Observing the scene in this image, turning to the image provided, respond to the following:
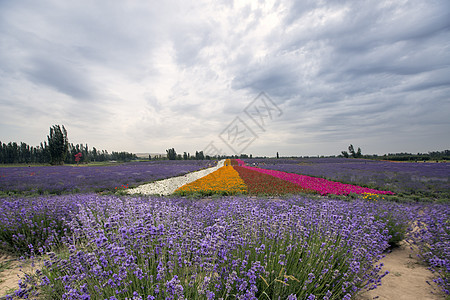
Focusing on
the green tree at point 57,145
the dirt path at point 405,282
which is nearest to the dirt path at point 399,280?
the dirt path at point 405,282

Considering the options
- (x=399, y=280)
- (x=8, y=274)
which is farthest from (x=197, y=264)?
(x=8, y=274)

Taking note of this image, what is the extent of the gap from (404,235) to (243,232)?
4196mm

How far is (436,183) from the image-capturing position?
429 inches

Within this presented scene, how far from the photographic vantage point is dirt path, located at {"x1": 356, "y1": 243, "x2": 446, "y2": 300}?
2809 mm

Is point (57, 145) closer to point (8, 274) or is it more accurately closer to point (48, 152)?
point (48, 152)

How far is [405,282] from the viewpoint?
3182 mm

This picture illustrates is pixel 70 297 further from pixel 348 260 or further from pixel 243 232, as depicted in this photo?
pixel 348 260

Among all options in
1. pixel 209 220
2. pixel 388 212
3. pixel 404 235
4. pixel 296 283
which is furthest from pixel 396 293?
pixel 209 220

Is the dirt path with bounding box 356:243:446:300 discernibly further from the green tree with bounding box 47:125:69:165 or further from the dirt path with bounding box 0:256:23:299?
the green tree with bounding box 47:125:69:165

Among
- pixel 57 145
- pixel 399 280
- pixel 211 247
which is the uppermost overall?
pixel 57 145

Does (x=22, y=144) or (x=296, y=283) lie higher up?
(x=22, y=144)

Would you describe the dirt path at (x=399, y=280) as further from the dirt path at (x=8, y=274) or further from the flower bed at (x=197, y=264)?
the flower bed at (x=197, y=264)

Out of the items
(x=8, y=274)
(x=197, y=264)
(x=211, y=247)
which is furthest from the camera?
(x=8, y=274)

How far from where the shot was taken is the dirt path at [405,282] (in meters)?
2.81
